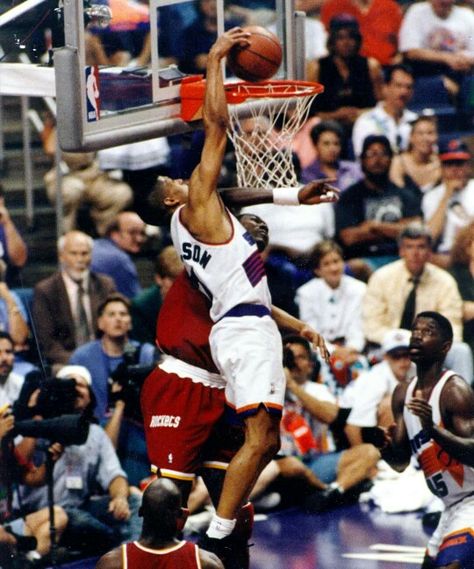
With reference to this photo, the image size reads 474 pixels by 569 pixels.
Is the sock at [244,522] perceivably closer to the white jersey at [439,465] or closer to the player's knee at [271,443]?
the player's knee at [271,443]

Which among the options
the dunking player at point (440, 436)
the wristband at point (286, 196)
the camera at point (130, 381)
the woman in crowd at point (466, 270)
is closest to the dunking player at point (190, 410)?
the wristband at point (286, 196)

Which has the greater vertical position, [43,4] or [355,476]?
[43,4]

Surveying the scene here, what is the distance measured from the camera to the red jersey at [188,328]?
7.10 m

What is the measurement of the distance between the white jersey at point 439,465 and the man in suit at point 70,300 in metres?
3.18

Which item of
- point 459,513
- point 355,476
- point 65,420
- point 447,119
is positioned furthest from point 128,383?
point 447,119

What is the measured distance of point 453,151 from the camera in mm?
11352

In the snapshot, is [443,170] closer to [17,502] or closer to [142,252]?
[142,252]

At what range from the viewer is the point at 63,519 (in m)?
8.96

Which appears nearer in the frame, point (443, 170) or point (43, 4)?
point (43, 4)

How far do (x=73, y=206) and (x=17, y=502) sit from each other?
2948mm

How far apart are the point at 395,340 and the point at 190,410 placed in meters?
3.48

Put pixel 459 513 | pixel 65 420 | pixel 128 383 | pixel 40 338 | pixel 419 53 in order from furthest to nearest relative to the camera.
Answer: pixel 419 53
pixel 40 338
pixel 128 383
pixel 65 420
pixel 459 513

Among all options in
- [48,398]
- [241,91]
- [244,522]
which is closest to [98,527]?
[48,398]

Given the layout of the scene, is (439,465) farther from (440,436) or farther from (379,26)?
(379,26)
